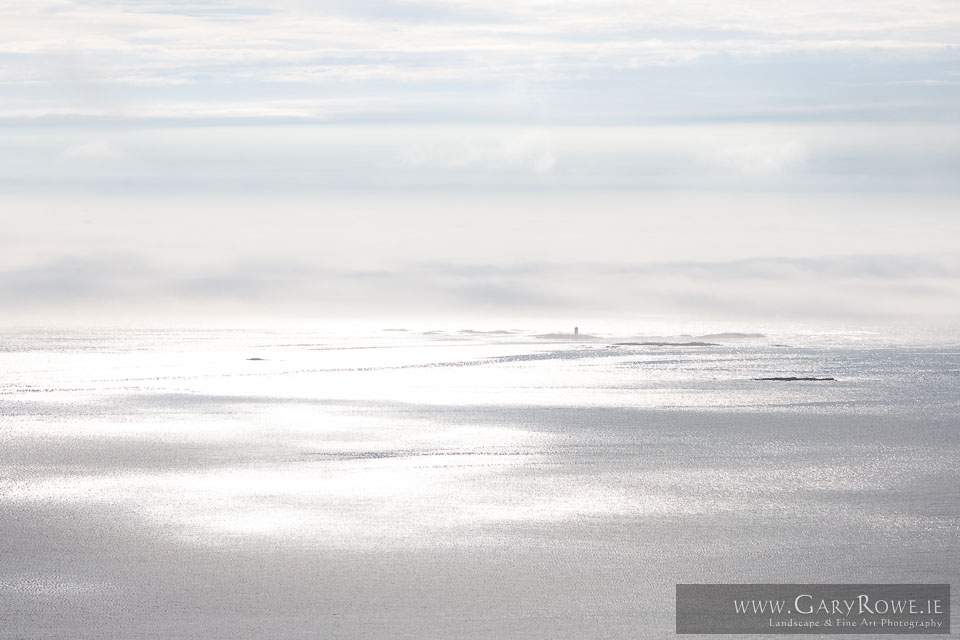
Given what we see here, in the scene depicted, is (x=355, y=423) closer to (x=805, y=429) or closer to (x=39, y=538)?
(x=805, y=429)

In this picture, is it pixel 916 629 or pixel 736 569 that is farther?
pixel 736 569

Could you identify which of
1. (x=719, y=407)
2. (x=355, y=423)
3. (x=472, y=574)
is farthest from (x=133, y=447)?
(x=719, y=407)

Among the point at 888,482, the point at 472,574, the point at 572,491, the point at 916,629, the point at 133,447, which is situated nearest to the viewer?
the point at 916,629

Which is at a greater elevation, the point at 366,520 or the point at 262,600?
the point at 366,520

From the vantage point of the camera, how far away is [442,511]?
31.4 meters

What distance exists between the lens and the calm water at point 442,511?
21500mm

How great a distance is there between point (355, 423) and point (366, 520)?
29.4m

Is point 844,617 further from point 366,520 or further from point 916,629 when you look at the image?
point 366,520

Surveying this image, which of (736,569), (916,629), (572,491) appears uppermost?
(572,491)

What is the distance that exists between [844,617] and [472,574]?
7520 mm

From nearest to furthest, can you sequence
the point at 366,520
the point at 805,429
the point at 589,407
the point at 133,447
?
the point at 366,520 < the point at 133,447 < the point at 805,429 < the point at 589,407

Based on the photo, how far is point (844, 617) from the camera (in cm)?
2084

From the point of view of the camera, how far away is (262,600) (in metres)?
21.9

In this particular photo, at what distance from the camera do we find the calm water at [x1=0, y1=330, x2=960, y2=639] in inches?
846
